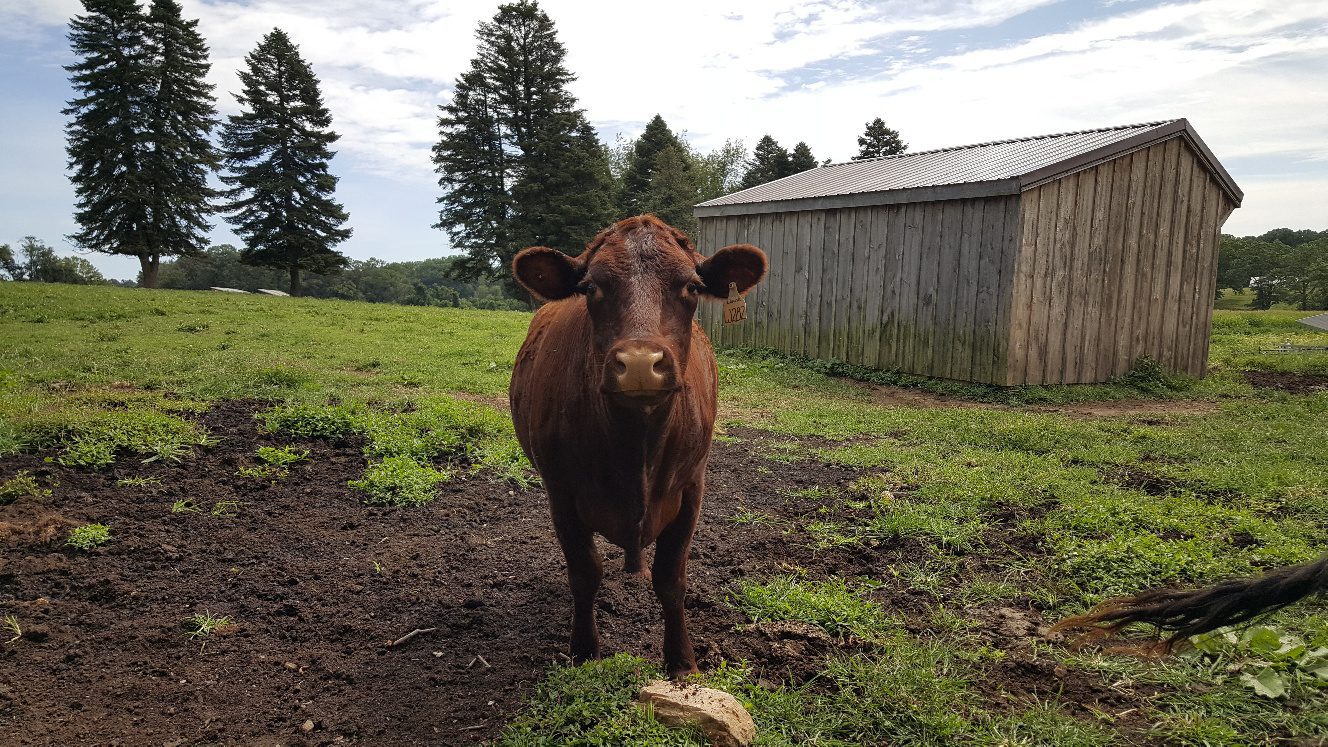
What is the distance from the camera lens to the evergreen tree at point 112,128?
31.1 metres

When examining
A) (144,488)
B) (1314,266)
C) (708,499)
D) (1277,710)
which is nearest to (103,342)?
(144,488)

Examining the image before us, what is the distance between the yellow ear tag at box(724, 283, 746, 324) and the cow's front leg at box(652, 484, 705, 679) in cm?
87

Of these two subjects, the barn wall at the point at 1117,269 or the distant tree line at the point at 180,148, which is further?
the distant tree line at the point at 180,148

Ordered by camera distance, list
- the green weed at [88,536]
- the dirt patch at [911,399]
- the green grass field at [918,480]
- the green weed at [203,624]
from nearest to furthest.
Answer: the green grass field at [918,480] → the green weed at [203,624] → the green weed at [88,536] → the dirt patch at [911,399]

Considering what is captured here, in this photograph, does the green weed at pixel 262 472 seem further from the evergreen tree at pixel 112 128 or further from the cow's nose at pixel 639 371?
the evergreen tree at pixel 112 128

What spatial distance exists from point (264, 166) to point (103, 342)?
27.0 meters

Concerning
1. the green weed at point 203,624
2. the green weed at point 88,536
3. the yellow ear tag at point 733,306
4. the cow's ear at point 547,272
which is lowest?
the green weed at point 203,624

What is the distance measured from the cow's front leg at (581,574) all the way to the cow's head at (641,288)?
0.99 meters

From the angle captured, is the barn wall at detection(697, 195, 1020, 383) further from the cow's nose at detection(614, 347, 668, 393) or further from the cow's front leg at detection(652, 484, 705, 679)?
the cow's nose at detection(614, 347, 668, 393)

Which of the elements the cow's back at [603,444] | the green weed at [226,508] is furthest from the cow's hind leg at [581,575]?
the green weed at [226,508]

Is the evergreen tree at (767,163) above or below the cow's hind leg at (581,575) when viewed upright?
above

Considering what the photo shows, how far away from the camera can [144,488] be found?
5.50 m

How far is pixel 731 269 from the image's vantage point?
3236 mm

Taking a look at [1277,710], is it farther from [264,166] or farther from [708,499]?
[264,166]
